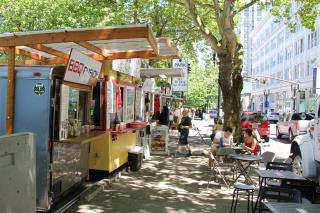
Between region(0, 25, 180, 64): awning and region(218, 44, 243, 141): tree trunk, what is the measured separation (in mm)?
5850

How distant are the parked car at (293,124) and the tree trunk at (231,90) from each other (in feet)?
19.8

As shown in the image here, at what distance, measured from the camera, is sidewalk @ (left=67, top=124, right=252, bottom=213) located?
323 inches

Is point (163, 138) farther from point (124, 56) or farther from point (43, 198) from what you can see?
point (43, 198)

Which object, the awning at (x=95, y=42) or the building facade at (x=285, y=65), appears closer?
the awning at (x=95, y=42)

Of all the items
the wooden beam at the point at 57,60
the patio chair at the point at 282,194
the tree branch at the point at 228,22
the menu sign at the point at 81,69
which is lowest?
the patio chair at the point at 282,194

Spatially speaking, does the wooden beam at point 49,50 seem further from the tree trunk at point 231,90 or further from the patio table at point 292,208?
the tree trunk at point 231,90

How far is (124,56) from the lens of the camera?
10336 millimetres

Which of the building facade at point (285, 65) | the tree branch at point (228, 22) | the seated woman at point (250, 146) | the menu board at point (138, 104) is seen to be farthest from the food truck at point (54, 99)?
the building facade at point (285, 65)

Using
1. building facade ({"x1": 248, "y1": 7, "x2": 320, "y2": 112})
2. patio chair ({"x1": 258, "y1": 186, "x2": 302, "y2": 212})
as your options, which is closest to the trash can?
patio chair ({"x1": 258, "y1": 186, "x2": 302, "y2": 212})

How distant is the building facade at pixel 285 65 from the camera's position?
55469mm

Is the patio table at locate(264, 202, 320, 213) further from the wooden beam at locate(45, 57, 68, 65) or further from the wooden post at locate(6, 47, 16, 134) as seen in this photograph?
the wooden beam at locate(45, 57, 68, 65)

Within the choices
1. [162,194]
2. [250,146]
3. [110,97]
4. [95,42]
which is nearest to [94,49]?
[95,42]

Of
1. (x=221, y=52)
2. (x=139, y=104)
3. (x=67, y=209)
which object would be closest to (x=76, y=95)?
(x=67, y=209)

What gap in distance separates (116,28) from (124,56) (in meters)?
2.85
